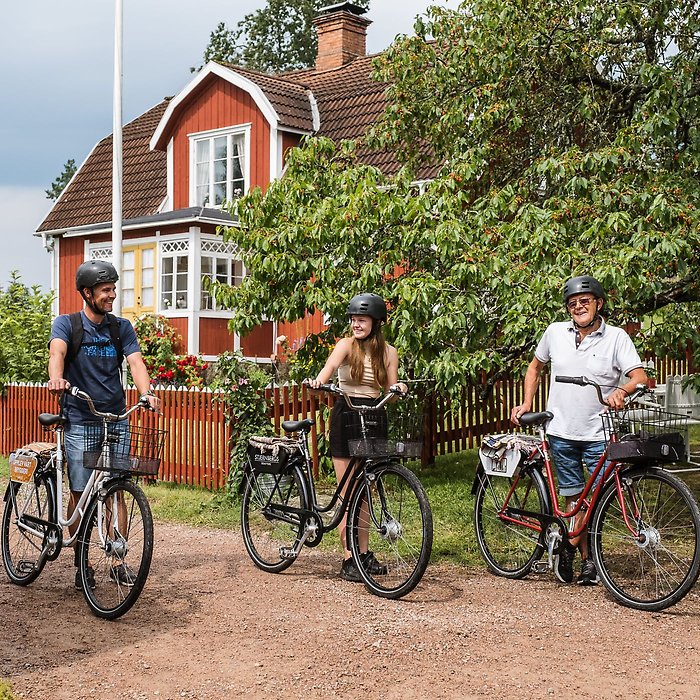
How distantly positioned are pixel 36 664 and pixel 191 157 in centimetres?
2023

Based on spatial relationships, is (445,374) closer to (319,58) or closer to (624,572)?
(624,572)

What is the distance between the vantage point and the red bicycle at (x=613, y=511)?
6.12 m

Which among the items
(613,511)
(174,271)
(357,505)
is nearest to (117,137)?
(174,271)

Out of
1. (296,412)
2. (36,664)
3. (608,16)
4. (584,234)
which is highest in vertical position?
(608,16)

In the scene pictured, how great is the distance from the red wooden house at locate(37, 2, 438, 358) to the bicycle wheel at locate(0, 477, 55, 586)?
14.1 m

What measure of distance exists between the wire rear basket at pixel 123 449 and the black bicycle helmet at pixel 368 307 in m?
1.57

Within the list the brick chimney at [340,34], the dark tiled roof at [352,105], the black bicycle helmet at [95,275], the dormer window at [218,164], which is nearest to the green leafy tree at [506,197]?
the black bicycle helmet at [95,275]

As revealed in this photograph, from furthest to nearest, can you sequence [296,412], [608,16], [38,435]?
[38,435] < [296,412] < [608,16]

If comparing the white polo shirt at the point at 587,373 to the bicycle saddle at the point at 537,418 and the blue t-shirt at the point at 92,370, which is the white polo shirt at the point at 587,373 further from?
the blue t-shirt at the point at 92,370

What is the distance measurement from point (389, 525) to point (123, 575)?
169 centimetres

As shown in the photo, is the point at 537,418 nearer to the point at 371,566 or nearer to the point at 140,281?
the point at 371,566

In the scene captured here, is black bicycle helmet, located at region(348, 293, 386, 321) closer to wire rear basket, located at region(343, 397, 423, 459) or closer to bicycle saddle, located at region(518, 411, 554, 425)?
wire rear basket, located at region(343, 397, 423, 459)

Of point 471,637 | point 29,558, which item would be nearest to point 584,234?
point 471,637

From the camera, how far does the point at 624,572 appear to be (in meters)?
6.99
